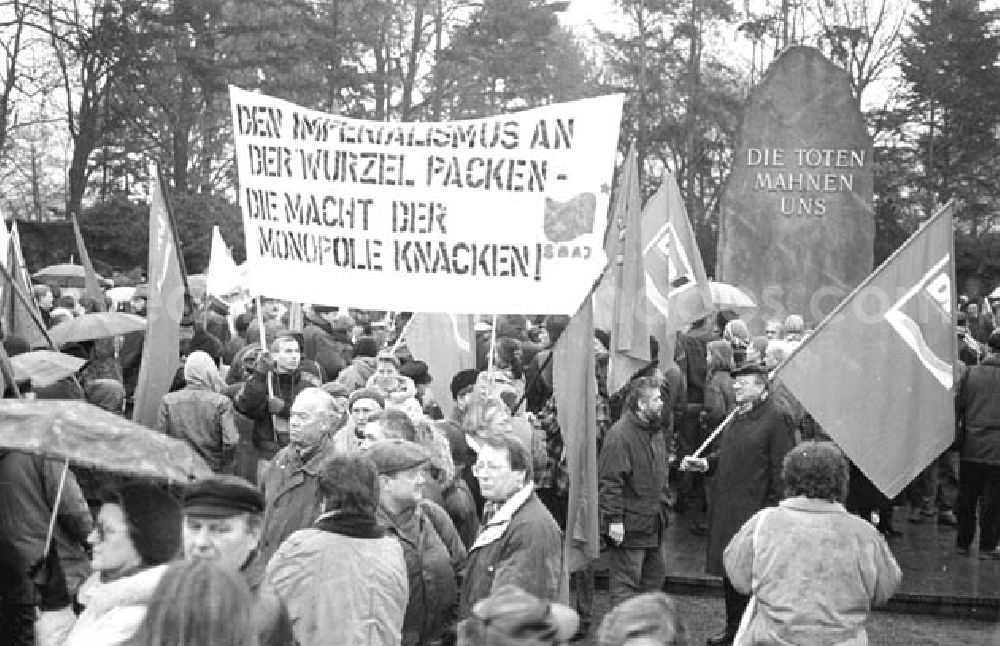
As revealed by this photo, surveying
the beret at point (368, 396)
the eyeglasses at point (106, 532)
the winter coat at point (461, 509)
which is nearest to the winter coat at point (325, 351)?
the beret at point (368, 396)

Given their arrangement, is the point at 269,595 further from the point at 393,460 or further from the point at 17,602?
the point at 17,602

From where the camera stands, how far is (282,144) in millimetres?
8727

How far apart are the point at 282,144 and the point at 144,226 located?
85.6 ft

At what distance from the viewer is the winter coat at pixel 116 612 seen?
3.69 meters

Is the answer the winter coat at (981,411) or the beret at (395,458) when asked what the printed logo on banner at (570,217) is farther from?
the winter coat at (981,411)

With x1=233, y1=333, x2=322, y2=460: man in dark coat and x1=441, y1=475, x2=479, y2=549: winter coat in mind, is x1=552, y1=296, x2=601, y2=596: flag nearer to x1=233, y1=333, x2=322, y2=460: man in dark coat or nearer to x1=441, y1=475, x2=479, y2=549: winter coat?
Result: x1=441, y1=475, x2=479, y2=549: winter coat

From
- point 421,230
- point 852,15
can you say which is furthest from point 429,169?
point 852,15

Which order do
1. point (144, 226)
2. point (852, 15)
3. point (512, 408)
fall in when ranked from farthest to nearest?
point (852, 15)
point (144, 226)
point (512, 408)

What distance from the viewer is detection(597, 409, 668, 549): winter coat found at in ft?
29.1

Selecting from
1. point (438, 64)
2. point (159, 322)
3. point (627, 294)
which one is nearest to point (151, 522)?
point (159, 322)

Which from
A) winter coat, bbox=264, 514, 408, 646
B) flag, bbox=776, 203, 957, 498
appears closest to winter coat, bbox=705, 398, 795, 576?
flag, bbox=776, 203, 957, 498

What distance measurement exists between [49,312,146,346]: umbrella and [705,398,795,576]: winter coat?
5.24 metres

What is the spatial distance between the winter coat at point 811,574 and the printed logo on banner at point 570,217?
8.60ft

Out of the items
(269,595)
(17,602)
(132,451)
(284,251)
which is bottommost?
(17,602)
